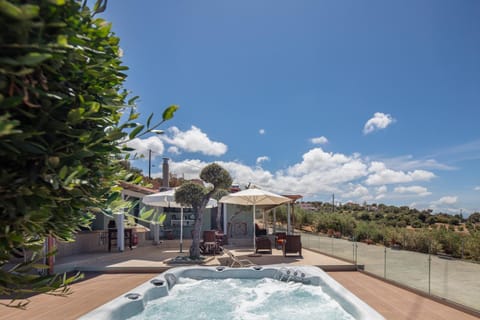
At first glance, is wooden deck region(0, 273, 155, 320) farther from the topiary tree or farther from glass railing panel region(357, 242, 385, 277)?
glass railing panel region(357, 242, 385, 277)

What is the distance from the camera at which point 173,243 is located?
15977mm

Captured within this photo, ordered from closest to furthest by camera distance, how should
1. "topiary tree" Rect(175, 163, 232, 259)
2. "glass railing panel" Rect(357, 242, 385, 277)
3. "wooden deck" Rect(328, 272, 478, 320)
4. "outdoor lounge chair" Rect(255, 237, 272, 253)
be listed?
"wooden deck" Rect(328, 272, 478, 320), "glass railing panel" Rect(357, 242, 385, 277), "topiary tree" Rect(175, 163, 232, 259), "outdoor lounge chair" Rect(255, 237, 272, 253)

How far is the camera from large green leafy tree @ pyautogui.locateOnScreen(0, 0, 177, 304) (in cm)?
87

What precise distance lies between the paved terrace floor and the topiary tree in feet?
3.41

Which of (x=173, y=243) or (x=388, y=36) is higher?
(x=388, y=36)

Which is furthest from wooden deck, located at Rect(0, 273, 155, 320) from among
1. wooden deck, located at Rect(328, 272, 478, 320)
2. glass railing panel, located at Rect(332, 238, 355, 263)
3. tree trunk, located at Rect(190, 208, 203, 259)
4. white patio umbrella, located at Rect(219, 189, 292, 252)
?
glass railing panel, located at Rect(332, 238, 355, 263)

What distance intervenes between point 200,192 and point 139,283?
4075mm

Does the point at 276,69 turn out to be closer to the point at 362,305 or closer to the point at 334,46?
the point at 334,46

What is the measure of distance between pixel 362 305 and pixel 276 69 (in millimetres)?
11570

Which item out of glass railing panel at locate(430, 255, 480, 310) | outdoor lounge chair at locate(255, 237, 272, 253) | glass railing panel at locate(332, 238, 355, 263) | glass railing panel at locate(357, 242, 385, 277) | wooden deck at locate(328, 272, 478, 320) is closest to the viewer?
wooden deck at locate(328, 272, 478, 320)

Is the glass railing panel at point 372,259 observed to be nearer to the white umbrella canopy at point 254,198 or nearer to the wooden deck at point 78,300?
the white umbrella canopy at point 254,198

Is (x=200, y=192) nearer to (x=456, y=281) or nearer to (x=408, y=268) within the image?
(x=408, y=268)

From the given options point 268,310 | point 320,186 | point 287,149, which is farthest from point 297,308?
point 320,186

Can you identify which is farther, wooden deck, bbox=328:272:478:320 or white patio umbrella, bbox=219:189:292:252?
white patio umbrella, bbox=219:189:292:252
